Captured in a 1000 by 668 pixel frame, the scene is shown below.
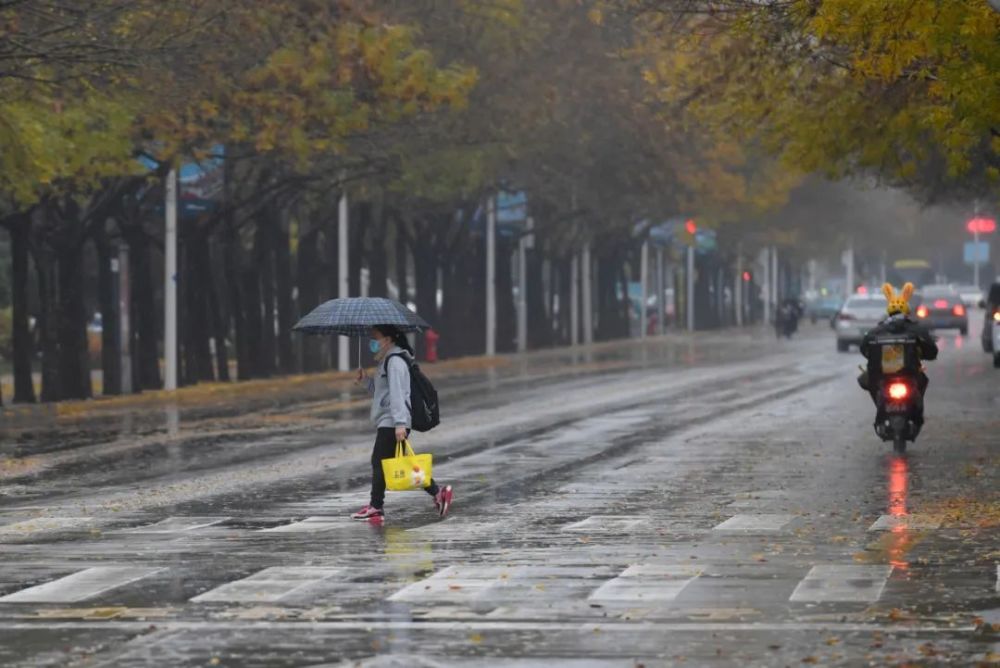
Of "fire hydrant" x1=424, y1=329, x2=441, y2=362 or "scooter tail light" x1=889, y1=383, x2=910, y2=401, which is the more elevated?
"fire hydrant" x1=424, y1=329, x2=441, y2=362

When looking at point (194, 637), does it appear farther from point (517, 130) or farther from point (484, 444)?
point (517, 130)

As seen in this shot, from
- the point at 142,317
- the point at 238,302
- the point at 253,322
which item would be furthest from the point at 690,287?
the point at 142,317

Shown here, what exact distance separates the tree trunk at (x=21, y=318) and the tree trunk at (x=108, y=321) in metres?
2.51

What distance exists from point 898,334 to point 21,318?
20609mm

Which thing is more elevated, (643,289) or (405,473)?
(643,289)

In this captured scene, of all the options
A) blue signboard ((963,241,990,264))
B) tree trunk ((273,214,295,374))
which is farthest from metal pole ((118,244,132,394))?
blue signboard ((963,241,990,264))

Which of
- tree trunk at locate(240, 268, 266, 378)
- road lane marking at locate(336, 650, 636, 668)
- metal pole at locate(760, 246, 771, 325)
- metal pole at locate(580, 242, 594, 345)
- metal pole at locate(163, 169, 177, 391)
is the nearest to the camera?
road lane marking at locate(336, 650, 636, 668)

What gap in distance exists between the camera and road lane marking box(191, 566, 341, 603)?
13569 millimetres

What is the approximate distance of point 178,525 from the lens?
18594mm

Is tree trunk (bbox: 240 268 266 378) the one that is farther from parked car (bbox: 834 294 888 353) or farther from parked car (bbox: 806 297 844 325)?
parked car (bbox: 806 297 844 325)

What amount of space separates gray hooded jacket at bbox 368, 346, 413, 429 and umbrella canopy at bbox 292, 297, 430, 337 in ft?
A: 0.83

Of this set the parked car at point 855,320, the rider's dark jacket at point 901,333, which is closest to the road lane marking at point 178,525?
the rider's dark jacket at point 901,333

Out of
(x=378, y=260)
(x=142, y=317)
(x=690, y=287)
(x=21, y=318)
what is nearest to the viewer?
(x=21, y=318)

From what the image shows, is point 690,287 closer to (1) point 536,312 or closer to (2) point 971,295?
(1) point 536,312
